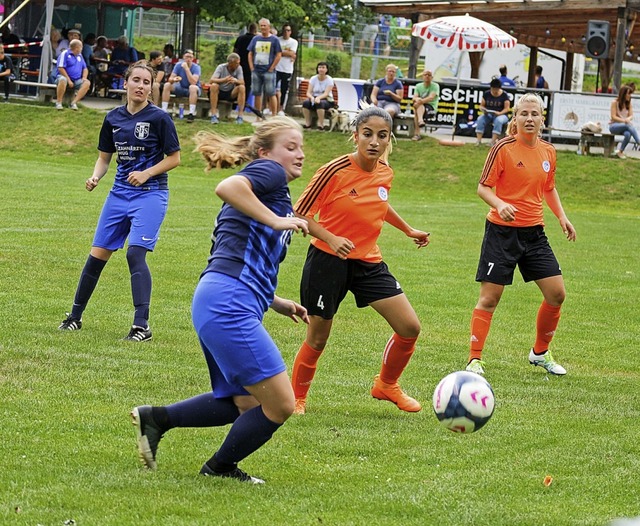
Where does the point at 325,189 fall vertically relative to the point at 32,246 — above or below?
above

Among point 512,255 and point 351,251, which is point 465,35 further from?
point 351,251

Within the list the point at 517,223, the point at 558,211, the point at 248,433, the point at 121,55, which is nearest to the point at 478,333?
the point at 517,223

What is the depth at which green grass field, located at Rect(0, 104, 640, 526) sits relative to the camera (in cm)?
508

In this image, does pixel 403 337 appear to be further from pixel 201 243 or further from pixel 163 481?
pixel 201 243

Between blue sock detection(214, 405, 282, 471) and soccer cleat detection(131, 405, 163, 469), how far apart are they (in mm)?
346

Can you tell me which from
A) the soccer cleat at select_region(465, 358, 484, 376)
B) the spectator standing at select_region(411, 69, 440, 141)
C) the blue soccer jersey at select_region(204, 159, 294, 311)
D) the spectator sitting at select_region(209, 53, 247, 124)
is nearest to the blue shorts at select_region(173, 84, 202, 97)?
the spectator sitting at select_region(209, 53, 247, 124)

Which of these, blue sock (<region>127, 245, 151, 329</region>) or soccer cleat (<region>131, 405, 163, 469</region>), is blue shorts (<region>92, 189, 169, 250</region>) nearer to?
blue sock (<region>127, 245, 151, 329</region>)

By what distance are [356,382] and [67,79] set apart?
21.9m

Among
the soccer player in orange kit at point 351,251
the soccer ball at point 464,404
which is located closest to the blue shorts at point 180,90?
the soccer player in orange kit at point 351,251

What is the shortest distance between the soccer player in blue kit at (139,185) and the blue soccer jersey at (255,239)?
3727 mm

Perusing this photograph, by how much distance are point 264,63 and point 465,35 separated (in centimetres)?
487

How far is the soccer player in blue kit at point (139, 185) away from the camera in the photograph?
29.3ft

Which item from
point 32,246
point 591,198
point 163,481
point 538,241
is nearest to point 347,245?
point 163,481

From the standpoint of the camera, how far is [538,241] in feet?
29.1
